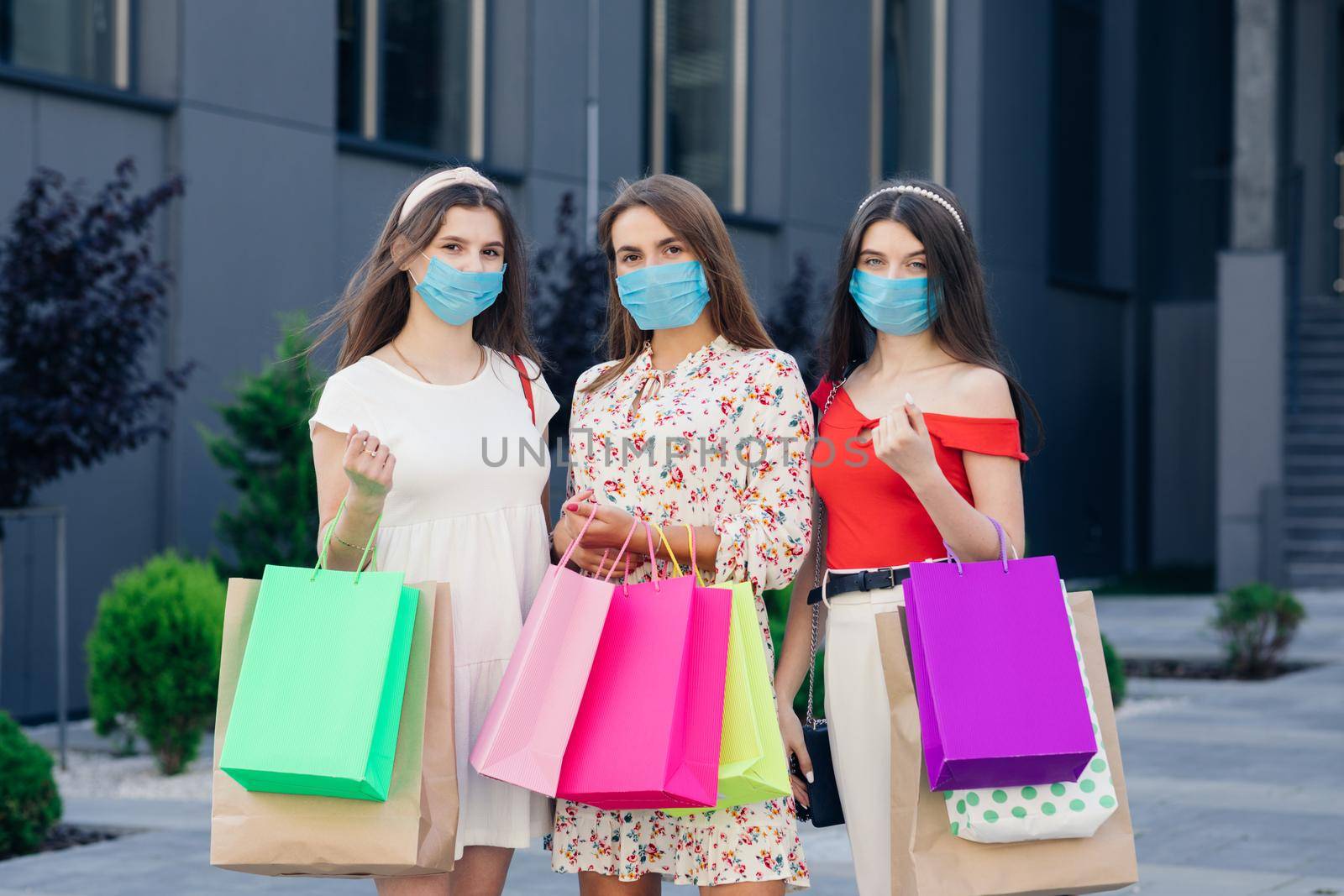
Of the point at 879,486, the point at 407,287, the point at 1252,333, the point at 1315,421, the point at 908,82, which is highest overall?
the point at 908,82

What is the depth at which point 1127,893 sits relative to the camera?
18.4 ft

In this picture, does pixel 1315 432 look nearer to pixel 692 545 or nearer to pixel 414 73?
pixel 414 73

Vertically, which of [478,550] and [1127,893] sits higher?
[478,550]

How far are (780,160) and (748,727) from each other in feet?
43.2

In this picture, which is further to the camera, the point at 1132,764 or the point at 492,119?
the point at 492,119

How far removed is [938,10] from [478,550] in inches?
671

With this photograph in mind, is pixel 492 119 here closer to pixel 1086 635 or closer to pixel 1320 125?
pixel 1086 635

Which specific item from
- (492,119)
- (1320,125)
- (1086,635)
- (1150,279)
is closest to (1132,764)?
(1086,635)

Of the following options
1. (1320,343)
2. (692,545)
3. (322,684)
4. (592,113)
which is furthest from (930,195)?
(1320,343)

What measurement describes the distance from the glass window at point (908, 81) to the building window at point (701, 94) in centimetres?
325

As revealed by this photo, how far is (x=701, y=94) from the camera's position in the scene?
1527cm

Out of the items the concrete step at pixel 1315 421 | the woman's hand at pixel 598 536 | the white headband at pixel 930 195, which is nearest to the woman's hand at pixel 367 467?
the woman's hand at pixel 598 536

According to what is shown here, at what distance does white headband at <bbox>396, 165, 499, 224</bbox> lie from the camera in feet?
11.3

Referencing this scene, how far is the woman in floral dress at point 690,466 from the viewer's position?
3.22m
